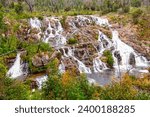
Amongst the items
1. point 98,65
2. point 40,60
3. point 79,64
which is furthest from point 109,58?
point 40,60

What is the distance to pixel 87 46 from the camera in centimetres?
5369

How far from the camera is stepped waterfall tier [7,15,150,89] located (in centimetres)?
5016

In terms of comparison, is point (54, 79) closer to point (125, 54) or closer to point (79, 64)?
point (79, 64)

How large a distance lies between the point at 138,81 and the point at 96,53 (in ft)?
43.9

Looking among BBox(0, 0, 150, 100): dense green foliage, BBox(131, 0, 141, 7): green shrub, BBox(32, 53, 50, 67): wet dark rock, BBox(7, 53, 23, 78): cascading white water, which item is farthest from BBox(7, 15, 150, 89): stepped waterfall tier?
BBox(131, 0, 141, 7): green shrub

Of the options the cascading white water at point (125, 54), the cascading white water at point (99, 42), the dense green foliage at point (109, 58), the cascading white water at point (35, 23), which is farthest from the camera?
the cascading white water at point (35, 23)

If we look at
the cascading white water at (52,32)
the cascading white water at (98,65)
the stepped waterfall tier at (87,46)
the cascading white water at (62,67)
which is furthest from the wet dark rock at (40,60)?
the cascading white water at (98,65)

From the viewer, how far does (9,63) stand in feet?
159

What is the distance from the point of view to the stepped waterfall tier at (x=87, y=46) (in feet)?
165

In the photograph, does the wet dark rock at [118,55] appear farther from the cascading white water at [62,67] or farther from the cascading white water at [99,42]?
the cascading white water at [62,67]

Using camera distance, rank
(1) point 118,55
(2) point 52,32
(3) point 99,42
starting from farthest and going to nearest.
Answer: (2) point 52,32
(3) point 99,42
(1) point 118,55

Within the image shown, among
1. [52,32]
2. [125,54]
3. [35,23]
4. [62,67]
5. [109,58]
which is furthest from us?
[35,23]

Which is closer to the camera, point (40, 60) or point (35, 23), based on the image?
point (40, 60)

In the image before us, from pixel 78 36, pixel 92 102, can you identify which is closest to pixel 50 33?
pixel 78 36
